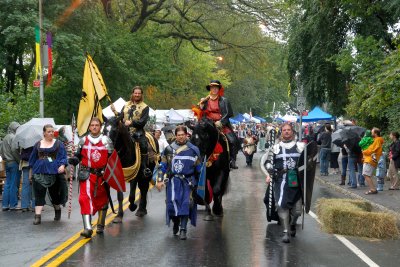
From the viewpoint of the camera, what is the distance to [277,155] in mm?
10773

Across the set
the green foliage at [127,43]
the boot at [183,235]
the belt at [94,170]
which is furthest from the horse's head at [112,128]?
the green foliage at [127,43]

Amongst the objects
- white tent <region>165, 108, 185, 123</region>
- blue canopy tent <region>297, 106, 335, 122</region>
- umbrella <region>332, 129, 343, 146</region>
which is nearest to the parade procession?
umbrella <region>332, 129, 343, 146</region>

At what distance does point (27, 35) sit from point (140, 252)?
20391mm

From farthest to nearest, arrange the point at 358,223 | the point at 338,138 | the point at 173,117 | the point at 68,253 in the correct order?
the point at 173,117 < the point at 338,138 < the point at 358,223 < the point at 68,253

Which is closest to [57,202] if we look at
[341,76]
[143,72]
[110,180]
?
[110,180]

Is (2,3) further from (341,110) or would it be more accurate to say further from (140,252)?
(140,252)

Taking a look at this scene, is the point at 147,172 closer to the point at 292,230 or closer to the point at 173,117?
the point at 292,230

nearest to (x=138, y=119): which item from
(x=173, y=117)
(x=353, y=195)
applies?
(x=353, y=195)

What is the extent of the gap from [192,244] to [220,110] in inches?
153

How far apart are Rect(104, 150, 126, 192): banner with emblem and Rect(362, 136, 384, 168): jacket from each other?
9.38m

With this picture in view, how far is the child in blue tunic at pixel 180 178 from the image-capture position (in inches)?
413

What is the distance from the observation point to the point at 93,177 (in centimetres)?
1079

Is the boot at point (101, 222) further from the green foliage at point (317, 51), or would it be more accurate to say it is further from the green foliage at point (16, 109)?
the green foliage at point (317, 51)

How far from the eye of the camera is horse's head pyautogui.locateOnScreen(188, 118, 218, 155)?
40.5 feet
